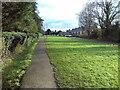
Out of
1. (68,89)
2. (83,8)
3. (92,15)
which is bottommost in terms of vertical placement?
(68,89)

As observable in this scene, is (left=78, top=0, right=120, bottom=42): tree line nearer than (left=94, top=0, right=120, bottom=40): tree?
Yes

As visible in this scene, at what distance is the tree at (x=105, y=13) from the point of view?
71.7 ft

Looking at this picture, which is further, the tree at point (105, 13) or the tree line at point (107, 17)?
the tree at point (105, 13)

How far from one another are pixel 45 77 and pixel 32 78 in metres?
0.40

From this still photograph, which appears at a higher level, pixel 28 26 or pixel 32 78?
pixel 28 26

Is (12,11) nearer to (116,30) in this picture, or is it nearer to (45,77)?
(45,77)

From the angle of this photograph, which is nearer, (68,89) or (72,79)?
(68,89)

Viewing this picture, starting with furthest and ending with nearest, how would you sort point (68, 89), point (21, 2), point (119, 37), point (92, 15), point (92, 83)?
point (92, 15) → point (119, 37) → point (21, 2) → point (92, 83) → point (68, 89)

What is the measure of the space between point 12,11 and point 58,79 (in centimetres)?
483

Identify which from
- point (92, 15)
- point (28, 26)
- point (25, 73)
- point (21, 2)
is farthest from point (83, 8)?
point (25, 73)

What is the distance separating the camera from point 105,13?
23547 millimetres

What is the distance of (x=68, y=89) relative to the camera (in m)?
2.74

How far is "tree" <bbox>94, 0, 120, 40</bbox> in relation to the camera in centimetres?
2184

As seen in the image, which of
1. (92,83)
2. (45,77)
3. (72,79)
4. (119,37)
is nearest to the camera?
(92,83)
